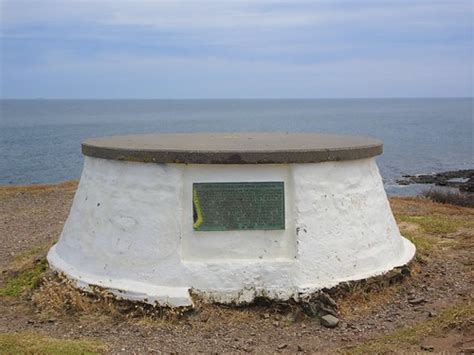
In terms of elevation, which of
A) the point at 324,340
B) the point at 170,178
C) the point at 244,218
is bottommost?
the point at 324,340

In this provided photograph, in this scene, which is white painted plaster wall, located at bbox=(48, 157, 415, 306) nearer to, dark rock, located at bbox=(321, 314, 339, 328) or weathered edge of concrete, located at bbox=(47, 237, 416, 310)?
weathered edge of concrete, located at bbox=(47, 237, 416, 310)

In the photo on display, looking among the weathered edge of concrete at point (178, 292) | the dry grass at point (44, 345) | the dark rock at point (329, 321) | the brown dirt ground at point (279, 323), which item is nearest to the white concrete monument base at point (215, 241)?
the weathered edge of concrete at point (178, 292)

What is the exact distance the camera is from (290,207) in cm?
720

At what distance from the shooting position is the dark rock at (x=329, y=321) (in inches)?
263

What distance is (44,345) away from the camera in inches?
236

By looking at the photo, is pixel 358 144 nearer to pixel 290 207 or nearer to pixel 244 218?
pixel 290 207

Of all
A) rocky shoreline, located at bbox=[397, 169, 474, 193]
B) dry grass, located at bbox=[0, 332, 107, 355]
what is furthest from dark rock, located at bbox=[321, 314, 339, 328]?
rocky shoreline, located at bbox=[397, 169, 474, 193]

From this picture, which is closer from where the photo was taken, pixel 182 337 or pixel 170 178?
pixel 182 337

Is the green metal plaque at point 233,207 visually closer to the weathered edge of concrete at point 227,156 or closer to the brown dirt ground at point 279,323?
the weathered edge of concrete at point 227,156

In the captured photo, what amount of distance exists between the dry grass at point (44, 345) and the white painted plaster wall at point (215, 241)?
965 millimetres

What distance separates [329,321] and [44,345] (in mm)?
2934

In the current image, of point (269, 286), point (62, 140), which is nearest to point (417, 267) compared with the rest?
point (269, 286)

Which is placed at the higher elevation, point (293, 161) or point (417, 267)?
point (293, 161)

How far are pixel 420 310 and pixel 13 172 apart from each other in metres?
36.7
